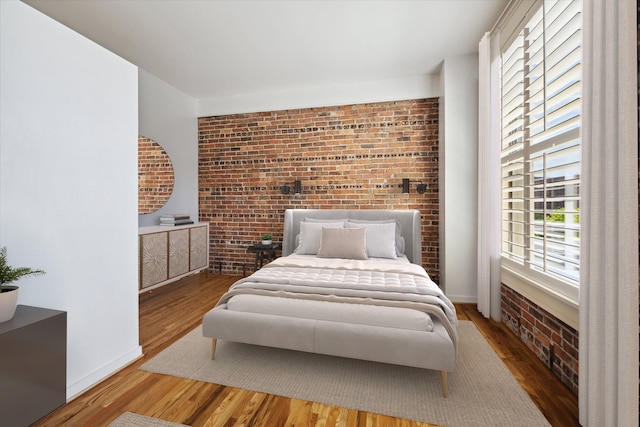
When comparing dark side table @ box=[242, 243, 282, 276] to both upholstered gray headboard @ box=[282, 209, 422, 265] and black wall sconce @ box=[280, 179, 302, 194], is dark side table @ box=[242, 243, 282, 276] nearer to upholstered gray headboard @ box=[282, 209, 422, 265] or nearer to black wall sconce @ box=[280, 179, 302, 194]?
upholstered gray headboard @ box=[282, 209, 422, 265]

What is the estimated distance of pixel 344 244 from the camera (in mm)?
3385

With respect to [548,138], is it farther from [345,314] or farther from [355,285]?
[345,314]

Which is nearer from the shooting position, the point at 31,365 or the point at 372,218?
the point at 31,365

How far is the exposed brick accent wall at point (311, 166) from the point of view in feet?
13.5

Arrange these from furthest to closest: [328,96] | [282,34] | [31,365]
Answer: [328,96] < [282,34] < [31,365]

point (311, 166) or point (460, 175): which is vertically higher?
point (311, 166)

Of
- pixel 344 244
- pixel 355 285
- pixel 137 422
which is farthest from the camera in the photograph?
pixel 344 244

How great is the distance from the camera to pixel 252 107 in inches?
184

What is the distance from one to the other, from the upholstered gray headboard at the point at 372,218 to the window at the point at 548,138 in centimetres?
123

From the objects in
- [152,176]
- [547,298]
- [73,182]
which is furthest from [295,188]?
[547,298]

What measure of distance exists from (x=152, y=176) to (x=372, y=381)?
3.82m

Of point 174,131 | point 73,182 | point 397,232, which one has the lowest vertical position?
point 397,232

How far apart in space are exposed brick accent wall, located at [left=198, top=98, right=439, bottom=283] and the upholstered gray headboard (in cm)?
21

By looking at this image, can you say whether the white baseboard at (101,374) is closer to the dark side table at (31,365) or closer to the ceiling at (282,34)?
the dark side table at (31,365)
